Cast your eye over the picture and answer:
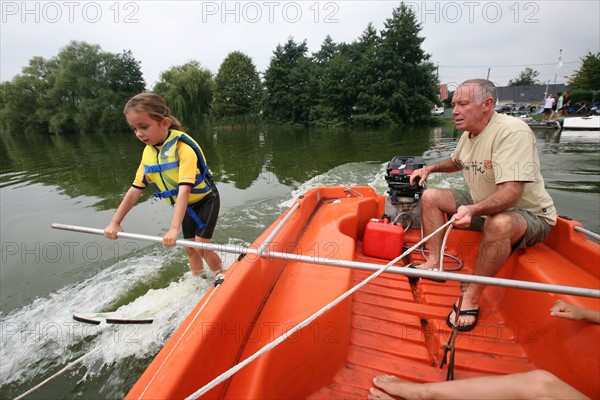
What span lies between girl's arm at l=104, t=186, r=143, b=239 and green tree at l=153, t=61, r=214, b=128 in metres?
35.2

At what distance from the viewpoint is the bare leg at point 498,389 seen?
1.22m

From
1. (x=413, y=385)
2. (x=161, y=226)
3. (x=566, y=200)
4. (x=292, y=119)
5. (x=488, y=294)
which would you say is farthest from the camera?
(x=292, y=119)

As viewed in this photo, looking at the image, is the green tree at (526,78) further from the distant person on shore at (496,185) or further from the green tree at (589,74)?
the distant person on shore at (496,185)

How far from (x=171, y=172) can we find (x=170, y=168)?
0.05 meters

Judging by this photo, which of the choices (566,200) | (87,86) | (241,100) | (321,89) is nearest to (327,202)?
(566,200)

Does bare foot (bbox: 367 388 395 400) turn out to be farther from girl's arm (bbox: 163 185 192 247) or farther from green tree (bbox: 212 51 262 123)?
green tree (bbox: 212 51 262 123)

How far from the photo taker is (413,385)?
4.99ft

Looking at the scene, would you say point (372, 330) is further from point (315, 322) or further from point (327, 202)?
point (327, 202)

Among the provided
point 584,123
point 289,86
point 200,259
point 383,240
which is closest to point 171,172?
point 200,259

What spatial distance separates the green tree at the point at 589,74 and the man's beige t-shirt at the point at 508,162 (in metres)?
36.5

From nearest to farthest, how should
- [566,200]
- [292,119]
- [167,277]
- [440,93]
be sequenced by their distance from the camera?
[167,277] → [566,200] → [440,93] → [292,119]

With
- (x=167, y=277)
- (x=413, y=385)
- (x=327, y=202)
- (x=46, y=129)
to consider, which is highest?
(x=46, y=129)

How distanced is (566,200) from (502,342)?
6181 millimetres

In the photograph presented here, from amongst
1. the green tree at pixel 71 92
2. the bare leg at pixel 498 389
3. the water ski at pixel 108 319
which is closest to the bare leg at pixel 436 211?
the bare leg at pixel 498 389
